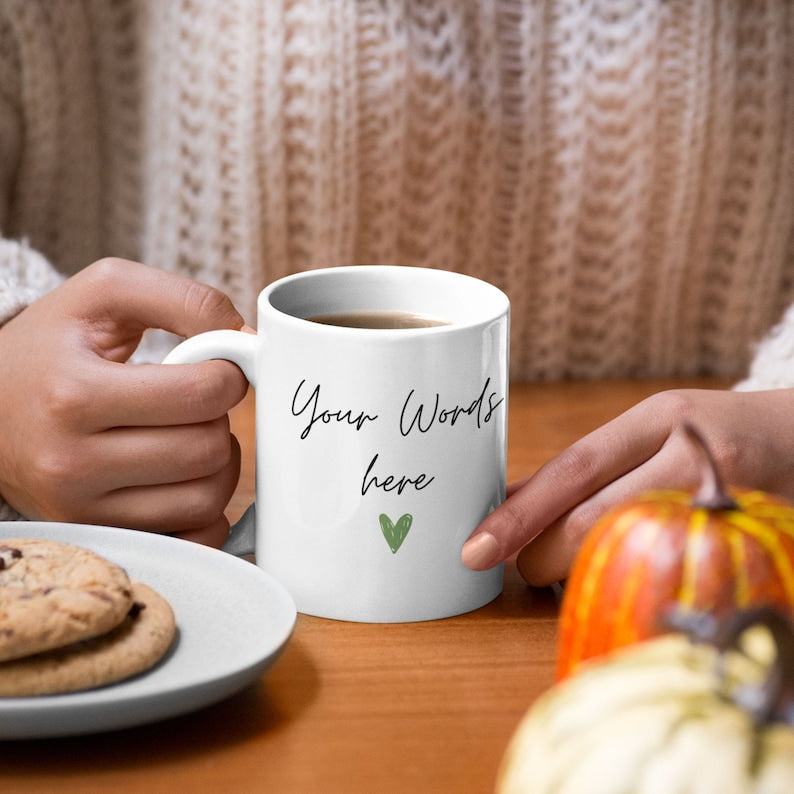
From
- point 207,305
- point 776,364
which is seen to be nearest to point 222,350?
point 207,305

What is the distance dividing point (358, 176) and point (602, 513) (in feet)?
1.77

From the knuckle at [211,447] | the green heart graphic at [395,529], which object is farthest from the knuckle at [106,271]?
the green heart graphic at [395,529]

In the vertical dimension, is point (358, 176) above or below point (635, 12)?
below

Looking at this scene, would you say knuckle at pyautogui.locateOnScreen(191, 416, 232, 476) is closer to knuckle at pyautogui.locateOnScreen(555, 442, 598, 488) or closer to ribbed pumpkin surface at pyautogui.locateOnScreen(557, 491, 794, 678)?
knuckle at pyautogui.locateOnScreen(555, 442, 598, 488)

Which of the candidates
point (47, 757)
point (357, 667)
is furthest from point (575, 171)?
point (47, 757)

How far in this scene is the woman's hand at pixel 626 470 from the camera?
53cm

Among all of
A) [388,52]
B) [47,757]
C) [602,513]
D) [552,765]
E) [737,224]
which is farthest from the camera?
[737,224]

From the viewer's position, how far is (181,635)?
0.45m

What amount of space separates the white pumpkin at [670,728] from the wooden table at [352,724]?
5.6 inches

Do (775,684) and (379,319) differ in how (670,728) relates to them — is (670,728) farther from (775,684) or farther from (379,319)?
(379,319)

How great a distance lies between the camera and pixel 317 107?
0.96m

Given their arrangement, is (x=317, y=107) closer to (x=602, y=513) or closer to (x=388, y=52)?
(x=388, y=52)

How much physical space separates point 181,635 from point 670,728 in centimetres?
27

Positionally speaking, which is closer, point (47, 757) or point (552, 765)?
point (552, 765)
